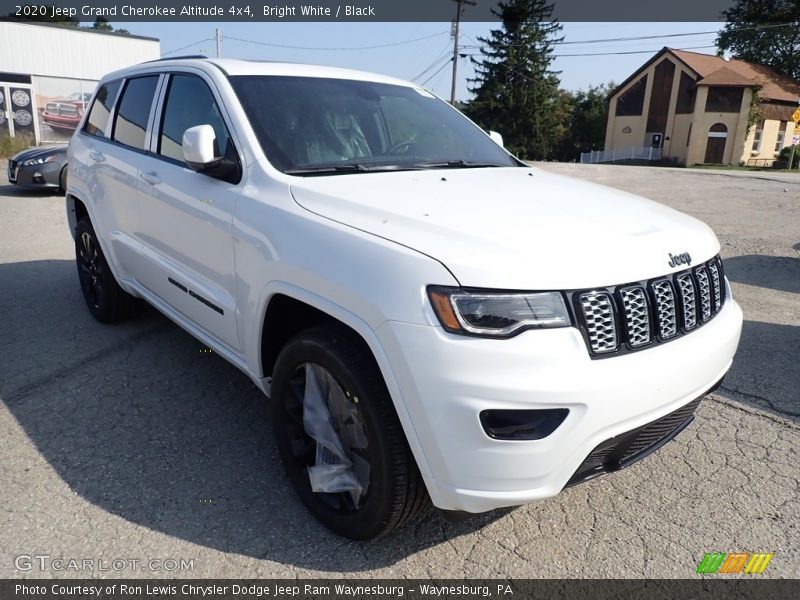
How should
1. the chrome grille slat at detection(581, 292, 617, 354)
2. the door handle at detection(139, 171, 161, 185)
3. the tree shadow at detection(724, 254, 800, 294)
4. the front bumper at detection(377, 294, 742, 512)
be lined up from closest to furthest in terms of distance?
the front bumper at detection(377, 294, 742, 512), the chrome grille slat at detection(581, 292, 617, 354), the door handle at detection(139, 171, 161, 185), the tree shadow at detection(724, 254, 800, 294)

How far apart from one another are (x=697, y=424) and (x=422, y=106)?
8.11 ft

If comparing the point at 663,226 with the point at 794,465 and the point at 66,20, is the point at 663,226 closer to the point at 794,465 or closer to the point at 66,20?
the point at 794,465

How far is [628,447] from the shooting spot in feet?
7.37

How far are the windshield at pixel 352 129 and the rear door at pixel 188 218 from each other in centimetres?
22

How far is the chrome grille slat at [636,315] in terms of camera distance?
2162 mm

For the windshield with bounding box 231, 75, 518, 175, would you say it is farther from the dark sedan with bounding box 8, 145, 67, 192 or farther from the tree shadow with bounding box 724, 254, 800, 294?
the dark sedan with bounding box 8, 145, 67, 192

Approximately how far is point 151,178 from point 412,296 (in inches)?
90.9

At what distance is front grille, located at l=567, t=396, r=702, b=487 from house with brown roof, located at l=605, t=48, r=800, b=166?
159ft

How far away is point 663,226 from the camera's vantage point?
2586mm

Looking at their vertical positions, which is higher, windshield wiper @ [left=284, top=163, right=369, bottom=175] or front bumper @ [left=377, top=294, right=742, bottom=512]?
windshield wiper @ [left=284, top=163, right=369, bottom=175]

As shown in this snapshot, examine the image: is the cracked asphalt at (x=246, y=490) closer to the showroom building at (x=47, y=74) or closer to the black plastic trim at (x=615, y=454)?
the black plastic trim at (x=615, y=454)

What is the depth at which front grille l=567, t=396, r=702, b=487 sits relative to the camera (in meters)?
2.16

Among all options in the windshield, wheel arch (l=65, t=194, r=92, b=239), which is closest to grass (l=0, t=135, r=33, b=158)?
wheel arch (l=65, t=194, r=92, b=239)

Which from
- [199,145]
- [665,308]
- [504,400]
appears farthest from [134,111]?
[665,308]
